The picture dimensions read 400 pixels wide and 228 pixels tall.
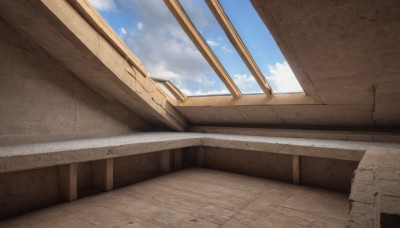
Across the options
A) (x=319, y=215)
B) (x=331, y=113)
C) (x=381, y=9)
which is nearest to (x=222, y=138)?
(x=331, y=113)

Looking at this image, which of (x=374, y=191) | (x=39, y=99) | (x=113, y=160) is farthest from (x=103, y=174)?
(x=374, y=191)

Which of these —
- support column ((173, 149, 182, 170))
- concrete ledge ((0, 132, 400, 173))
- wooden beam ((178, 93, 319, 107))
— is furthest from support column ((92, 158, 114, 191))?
wooden beam ((178, 93, 319, 107))

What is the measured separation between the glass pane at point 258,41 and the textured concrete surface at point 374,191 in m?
1.64

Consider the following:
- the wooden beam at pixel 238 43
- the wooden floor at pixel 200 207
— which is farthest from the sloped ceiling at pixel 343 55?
the wooden floor at pixel 200 207

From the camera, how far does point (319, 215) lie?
106 inches

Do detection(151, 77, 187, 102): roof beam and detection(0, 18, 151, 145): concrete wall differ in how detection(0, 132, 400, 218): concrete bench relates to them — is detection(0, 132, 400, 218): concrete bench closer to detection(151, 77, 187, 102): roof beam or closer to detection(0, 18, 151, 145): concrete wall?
detection(0, 18, 151, 145): concrete wall

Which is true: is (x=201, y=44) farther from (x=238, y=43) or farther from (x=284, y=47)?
(x=284, y=47)

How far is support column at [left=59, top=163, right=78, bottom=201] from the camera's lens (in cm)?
306

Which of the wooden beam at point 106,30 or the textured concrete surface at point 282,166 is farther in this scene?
the textured concrete surface at point 282,166

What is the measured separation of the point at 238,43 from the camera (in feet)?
11.7

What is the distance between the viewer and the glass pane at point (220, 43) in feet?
11.3

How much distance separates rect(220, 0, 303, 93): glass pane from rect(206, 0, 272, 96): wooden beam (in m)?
0.05

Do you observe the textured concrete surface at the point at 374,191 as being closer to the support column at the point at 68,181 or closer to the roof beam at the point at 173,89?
the support column at the point at 68,181

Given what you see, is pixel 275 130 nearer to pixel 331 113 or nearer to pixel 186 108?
pixel 331 113
